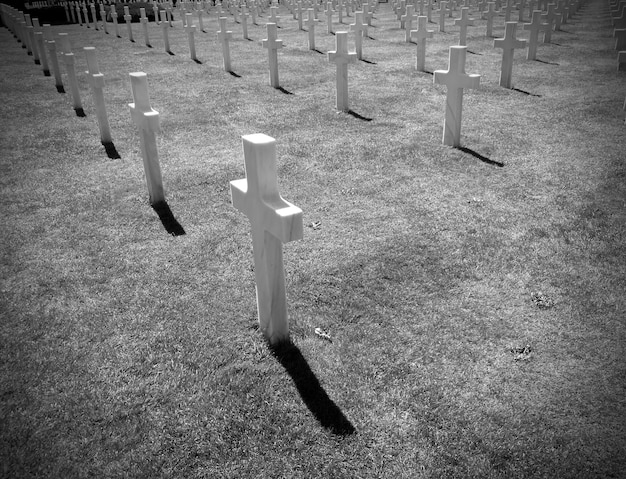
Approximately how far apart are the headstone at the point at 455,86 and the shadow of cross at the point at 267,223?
4.80 meters

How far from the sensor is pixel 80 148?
302 inches

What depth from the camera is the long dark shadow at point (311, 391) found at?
2902 millimetres

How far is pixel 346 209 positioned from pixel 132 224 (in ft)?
7.55

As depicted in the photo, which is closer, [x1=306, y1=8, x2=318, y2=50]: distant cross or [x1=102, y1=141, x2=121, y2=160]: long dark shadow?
[x1=102, y1=141, x2=121, y2=160]: long dark shadow

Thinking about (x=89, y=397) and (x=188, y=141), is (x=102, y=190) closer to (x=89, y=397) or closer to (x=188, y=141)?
(x=188, y=141)

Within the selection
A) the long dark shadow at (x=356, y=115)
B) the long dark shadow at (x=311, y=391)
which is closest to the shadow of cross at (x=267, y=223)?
the long dark shadow at (x=311, y=391)

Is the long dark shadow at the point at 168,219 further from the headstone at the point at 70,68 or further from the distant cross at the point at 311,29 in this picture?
the distant cross at the point at 311,29

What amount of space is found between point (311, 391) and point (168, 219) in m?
3.01

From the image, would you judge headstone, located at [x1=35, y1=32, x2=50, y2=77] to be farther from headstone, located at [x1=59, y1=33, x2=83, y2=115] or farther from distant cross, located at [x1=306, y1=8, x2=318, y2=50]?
distant cross, located at [x1=306, y1=8, x2=318, y2=50]

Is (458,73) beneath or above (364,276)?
above

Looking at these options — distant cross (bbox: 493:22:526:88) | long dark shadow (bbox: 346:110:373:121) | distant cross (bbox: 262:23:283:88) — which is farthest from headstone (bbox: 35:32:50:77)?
distant cross (bbox: 493:22:526:88)

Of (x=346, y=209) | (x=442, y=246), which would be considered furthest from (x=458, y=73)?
(x=442, y=246)

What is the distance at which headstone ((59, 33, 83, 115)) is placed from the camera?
29.7ft

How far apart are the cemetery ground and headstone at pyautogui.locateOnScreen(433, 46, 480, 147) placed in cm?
26
